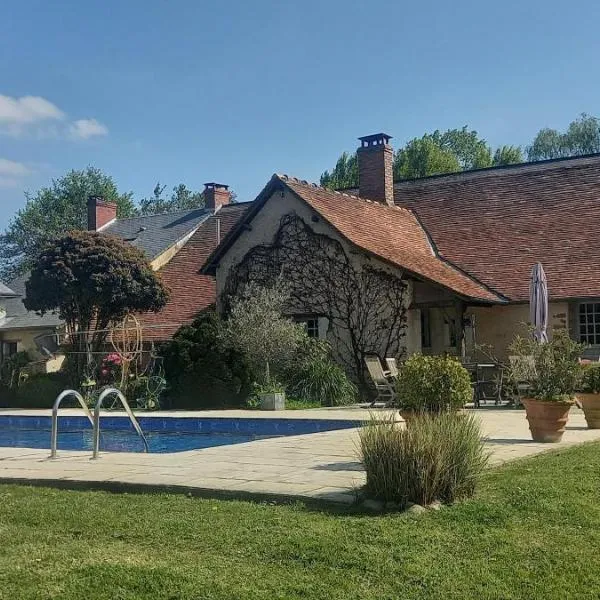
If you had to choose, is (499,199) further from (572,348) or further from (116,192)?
(116,192)

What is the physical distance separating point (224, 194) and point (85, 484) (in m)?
26.8

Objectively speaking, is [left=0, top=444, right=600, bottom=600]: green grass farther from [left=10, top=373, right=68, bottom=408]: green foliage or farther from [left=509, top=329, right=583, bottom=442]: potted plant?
[left=10, top=373, right=68, bottom=408]: green foliage

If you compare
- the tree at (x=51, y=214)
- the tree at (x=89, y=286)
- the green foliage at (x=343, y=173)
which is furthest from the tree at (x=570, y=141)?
the tree at (x=89, y=286)

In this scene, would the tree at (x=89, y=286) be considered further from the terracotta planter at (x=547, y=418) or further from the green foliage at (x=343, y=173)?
the green foliage at (x=343, y=173)

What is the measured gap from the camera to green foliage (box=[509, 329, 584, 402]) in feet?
31.1

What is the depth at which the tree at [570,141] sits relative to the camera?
56.3m

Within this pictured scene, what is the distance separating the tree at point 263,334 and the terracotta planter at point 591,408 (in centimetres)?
864

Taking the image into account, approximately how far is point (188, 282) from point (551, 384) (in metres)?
18.6

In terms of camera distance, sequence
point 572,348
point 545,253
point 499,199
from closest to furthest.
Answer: point 572,348, point 545,253, point 499,199

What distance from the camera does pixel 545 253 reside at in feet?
69.5

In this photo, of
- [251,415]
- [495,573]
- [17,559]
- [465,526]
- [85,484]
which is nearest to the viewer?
[495,573]

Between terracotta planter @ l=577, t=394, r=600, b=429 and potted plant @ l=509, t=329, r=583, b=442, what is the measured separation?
1.64 m

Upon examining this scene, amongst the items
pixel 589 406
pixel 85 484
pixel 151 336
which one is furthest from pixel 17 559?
pixel 151 336

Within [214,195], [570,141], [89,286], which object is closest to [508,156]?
[570,141]
